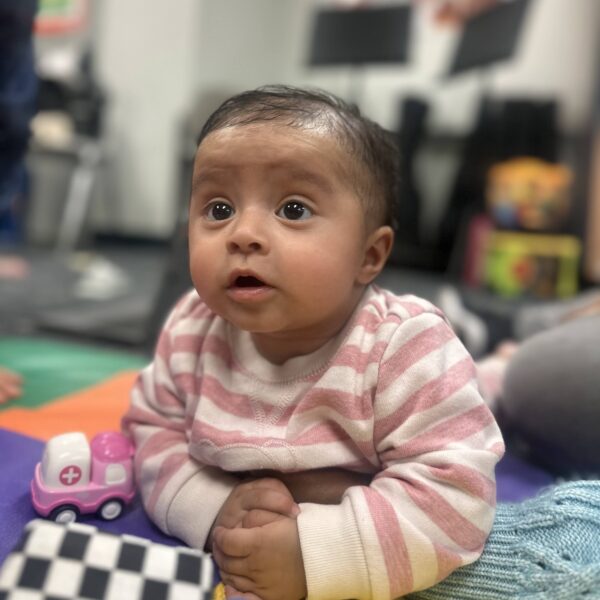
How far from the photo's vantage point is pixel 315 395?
543 millimetres

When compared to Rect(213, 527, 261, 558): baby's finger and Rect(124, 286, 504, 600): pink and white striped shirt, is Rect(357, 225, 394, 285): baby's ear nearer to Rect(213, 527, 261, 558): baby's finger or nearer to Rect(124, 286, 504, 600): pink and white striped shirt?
Rect(124, 286, 504, 600): pink and white striped shirt

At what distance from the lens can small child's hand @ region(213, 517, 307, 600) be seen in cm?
48

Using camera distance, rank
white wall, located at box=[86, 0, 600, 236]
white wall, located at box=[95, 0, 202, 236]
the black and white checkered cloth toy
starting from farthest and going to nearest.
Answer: white wall, located at box=[95, 0, 202, 236] < white wall, located at box=[86, 0, 600, 236] < the black and white checkered cloth toy

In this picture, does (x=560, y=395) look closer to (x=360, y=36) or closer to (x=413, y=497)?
(x=413, y=497)

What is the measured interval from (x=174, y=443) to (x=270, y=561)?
176mm

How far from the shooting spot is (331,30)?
3359 millimetres

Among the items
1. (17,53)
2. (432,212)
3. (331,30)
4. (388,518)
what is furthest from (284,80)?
(388,518)

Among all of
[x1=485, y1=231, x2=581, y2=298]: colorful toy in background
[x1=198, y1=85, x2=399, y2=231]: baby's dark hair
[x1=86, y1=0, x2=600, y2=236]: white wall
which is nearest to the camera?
[x1=198, y1=85, x2=399, y2=231]: baby's dark hair

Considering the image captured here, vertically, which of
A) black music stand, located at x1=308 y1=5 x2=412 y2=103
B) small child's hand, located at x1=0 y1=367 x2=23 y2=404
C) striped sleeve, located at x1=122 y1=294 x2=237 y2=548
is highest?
black music stand, located at x1=308 y1=5 x2=412 y2=103

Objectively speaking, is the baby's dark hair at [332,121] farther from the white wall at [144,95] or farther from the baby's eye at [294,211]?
the white wall at [144,95]

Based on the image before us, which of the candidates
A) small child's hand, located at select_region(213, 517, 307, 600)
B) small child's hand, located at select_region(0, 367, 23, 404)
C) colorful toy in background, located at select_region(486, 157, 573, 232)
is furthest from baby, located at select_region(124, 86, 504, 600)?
colorful toy in background, located at select_region(486, 157, 573, 232)

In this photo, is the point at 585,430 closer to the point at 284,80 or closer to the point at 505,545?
the point at 505,545

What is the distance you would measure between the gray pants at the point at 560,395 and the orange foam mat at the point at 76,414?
551mm

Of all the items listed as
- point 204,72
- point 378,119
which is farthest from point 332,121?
point 204,72
